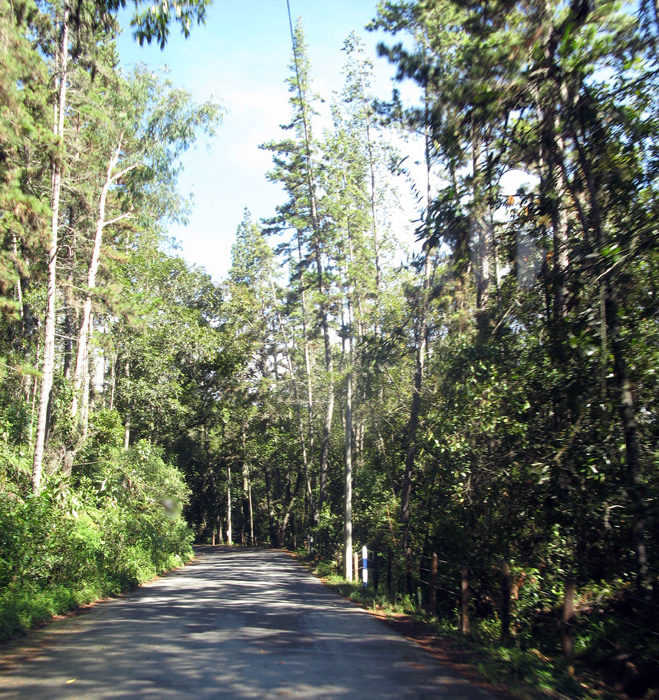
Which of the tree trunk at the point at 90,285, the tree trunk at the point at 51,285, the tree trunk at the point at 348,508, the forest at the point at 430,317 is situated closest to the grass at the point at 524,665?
the forest at the point at 430,317

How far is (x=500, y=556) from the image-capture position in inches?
432

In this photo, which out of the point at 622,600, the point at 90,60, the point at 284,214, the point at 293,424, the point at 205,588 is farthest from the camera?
the point at 293,424

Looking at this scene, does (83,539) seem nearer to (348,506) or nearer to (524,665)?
(348,506)

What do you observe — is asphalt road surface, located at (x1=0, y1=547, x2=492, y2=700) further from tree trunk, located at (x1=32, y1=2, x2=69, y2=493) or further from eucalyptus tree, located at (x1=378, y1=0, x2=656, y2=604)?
tree trunk, located at (x1=32, y1=2, x2=69, y2=493)

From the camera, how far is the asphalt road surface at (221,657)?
19.5 ft

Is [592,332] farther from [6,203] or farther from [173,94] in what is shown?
[173,94]

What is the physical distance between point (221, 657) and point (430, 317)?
39.6 feet

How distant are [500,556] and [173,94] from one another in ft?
59.4

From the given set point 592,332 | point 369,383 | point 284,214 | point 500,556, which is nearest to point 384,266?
point 284,214

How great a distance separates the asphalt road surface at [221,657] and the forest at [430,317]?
1.31 meters

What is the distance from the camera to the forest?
762 centimetres

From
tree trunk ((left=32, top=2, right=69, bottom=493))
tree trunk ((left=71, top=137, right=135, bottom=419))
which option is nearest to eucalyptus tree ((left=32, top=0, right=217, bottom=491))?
tree trunk ((left=32, top=2, right=69, bottom=493))

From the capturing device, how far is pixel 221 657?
23.8ft

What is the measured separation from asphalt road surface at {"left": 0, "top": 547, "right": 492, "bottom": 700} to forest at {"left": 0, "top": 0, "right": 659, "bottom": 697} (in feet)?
4.30
